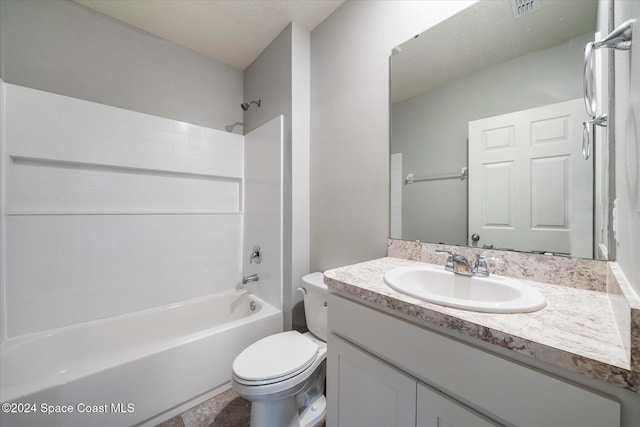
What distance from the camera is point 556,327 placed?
0.51 metres

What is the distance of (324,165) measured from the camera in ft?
5.60

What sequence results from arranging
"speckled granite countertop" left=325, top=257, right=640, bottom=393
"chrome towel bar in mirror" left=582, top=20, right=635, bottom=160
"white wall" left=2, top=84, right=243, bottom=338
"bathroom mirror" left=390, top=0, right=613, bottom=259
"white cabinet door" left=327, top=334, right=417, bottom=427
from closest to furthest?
"speckled granite countertop" left=325, top=257, right=640, bottom=393
"chrome towel bar in mirror" left=582, top=20, right=635, bottom=160
"white cabinet door" left=327, top=334, right=417, bottom=427
"bathroom mirror" left=390, top=0, right=613, bottom=259
"white wall" left=2, top=84, right=243, bottom=338

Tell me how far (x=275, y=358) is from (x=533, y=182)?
1.38m

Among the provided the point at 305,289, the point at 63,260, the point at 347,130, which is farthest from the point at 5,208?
the point at 347,130

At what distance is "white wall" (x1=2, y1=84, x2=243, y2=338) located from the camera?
141cm


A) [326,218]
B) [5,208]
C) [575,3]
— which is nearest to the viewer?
[575,3]

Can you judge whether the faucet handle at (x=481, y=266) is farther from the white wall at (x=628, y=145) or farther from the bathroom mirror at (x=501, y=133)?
the white wall at (x=628, y=145)

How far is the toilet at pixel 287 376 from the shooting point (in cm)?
105

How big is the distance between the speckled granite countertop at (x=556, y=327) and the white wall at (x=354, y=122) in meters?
0.71

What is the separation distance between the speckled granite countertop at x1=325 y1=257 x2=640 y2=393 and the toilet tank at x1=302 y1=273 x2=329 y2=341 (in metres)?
0.67

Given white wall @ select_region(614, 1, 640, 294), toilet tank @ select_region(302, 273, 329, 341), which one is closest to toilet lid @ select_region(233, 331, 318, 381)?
toilet tank @ select_region(302, 273, 329, 341)

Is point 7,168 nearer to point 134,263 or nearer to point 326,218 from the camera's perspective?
point 134,263

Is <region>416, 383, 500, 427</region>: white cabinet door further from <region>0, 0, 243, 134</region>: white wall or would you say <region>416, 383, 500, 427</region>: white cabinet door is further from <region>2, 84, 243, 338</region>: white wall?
<region>0, 0, 243, 134</region>: white wall

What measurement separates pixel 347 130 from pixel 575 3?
1039mm
